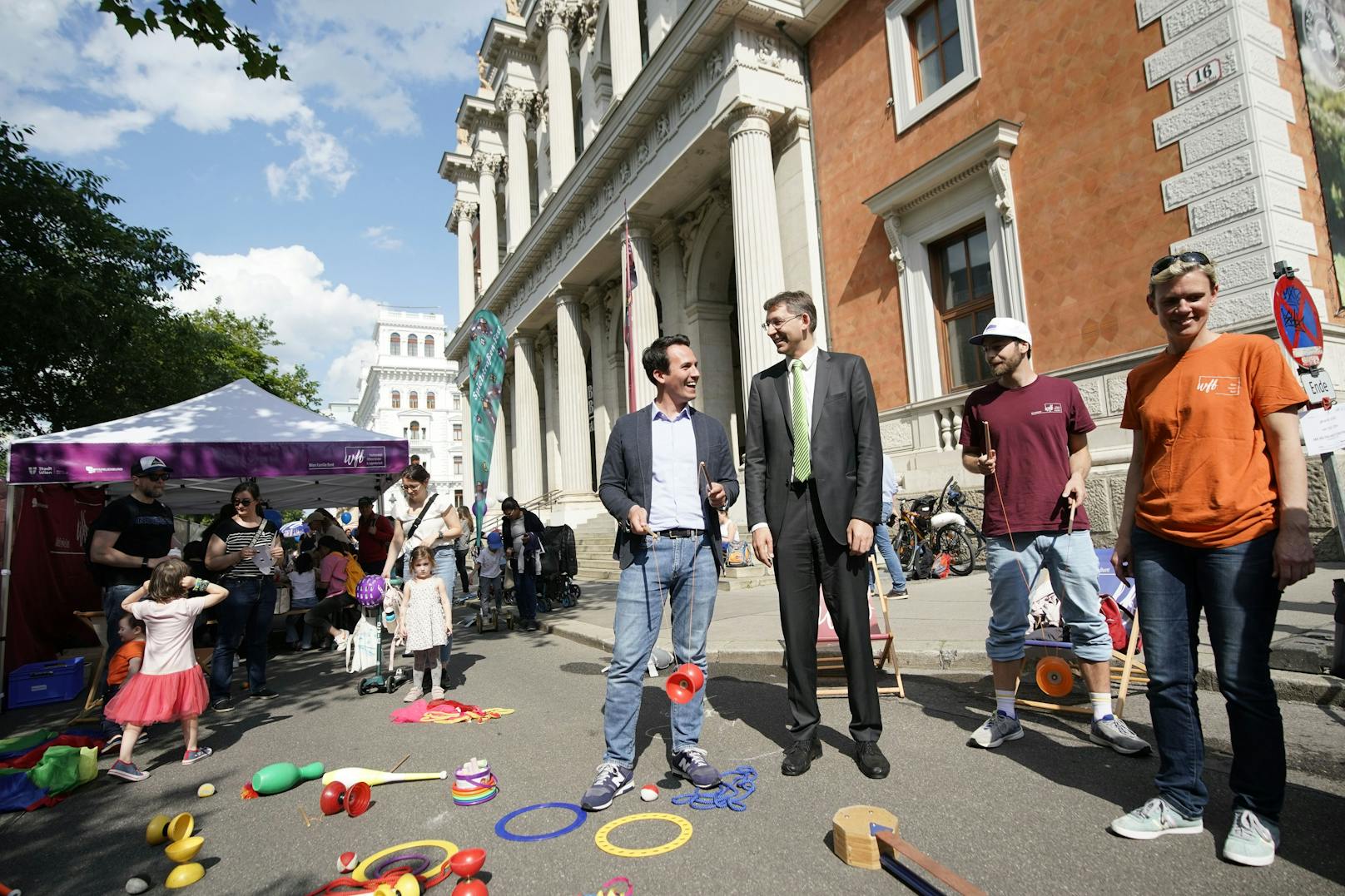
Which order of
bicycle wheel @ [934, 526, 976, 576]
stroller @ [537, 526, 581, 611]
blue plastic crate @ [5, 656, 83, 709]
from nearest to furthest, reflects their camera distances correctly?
blue plastic crate @ [5, 656, 83, 709]
bicycle wheel @ [934, 526, 976, 576]
stroller @ [537, 526, 581, 611]

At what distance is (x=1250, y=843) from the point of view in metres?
2.35

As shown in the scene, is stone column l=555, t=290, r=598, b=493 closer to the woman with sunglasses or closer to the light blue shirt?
the woman with sunglasses

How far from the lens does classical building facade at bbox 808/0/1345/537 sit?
8.11 m

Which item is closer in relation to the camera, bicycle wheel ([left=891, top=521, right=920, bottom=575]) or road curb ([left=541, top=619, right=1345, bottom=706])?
road curb ([left=541, top=619, right=1345, bottom=706])

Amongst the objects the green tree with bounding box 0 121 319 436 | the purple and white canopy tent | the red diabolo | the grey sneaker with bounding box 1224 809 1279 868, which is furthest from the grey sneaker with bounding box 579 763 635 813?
the green tree with bounding box 0 121 319 436

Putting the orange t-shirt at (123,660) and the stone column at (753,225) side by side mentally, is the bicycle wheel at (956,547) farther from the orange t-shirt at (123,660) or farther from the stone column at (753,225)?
the orange t-shirt at (123,660)

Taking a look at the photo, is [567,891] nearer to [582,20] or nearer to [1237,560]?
[1237,560]

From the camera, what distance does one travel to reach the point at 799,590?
361 cm

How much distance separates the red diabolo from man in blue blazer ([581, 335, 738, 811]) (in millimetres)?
195

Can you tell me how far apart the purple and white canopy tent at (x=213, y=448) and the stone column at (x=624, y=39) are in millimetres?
13136

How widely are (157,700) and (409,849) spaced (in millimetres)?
2752

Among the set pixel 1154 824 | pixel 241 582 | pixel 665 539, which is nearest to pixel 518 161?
pixel 241 582

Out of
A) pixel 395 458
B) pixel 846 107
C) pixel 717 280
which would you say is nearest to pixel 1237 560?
pixel 395 458

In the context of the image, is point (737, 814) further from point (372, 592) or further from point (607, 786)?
point (372, 592)
